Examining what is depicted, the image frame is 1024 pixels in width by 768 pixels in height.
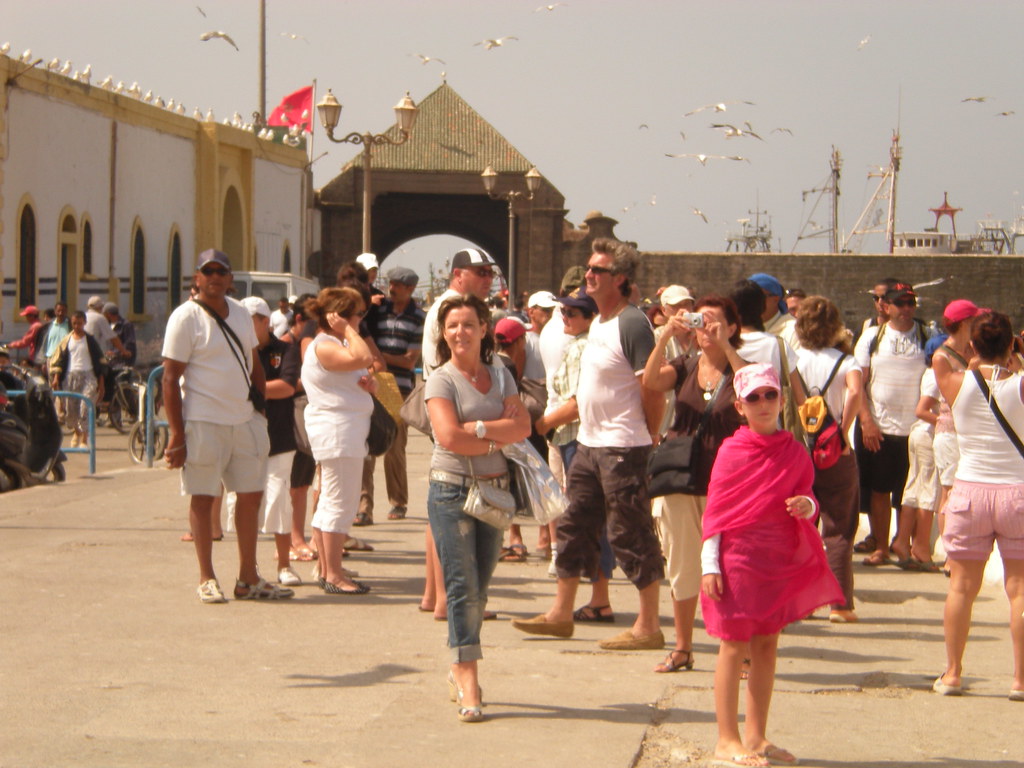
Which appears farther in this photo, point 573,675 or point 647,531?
point 647,531

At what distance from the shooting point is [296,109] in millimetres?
44219

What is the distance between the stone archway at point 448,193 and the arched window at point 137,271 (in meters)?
24.4

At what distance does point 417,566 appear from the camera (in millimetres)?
9133

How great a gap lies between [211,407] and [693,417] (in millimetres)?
2603

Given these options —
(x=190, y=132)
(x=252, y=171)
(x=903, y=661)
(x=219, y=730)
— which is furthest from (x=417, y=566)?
(x=252, y=171)

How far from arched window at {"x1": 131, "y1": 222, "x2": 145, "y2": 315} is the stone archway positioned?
24.4 metres

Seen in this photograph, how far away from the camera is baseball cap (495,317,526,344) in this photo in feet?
28.6

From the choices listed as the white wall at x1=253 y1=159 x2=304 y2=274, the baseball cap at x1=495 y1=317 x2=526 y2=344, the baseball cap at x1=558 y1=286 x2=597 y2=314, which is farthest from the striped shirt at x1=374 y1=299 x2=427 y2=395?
the white wall at x1=253 y1=159 x2=304 y2=274

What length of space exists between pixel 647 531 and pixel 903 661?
1.28 m

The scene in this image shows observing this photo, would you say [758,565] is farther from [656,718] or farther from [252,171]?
[252,171]

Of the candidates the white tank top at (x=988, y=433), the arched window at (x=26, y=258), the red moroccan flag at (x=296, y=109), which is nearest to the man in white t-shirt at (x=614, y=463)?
the white tank top at (x=988, y=433)

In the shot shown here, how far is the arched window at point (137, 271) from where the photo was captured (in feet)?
100

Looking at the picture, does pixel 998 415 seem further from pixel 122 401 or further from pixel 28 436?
pixel 122 401

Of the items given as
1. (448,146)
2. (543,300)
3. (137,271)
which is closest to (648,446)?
(543,300)
